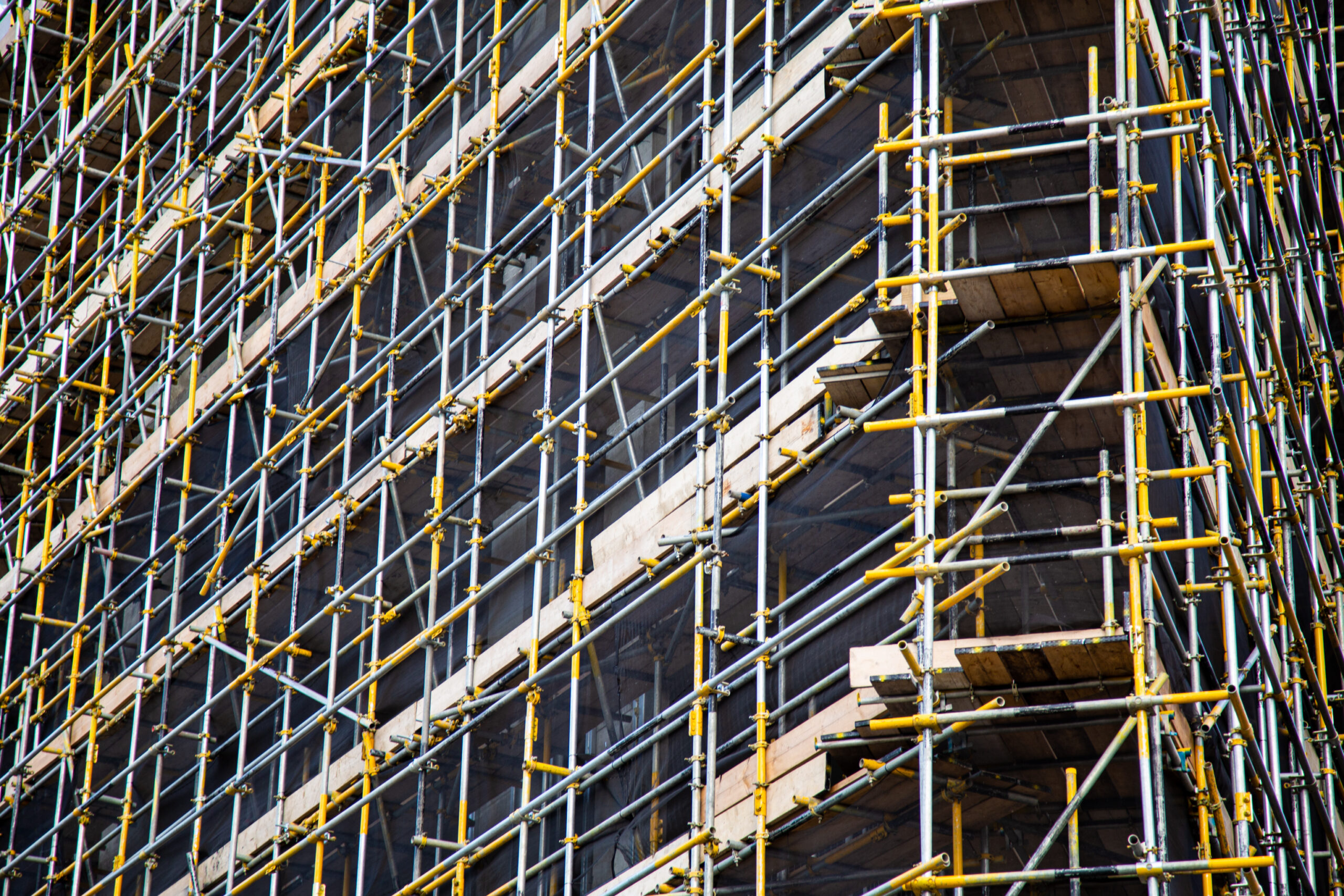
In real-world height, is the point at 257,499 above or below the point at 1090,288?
above

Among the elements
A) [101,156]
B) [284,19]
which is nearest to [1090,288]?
[284,19]

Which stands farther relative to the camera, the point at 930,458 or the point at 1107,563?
the point at 930,458

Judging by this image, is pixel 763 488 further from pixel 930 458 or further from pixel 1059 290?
pixel 1059 290

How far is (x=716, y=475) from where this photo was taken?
11.5 meters

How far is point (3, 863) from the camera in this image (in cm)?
1789

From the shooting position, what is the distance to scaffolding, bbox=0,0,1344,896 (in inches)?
384

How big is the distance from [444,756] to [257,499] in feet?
13.0

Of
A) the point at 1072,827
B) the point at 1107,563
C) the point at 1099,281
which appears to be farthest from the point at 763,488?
the point at 1072,827

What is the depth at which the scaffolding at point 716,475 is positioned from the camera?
9766 millimetres

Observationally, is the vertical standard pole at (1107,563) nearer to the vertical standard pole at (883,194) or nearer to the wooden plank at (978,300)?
the wooden plank at (978,300)

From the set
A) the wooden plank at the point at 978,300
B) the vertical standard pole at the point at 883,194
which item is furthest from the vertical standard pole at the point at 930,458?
the vertical standard pole at the point at 883,194

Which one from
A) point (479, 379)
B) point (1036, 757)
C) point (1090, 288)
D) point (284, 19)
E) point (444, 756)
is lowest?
point (1036, 757)

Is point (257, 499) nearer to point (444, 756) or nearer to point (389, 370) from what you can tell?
point (389, 370)

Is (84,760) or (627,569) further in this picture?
(84,760)
